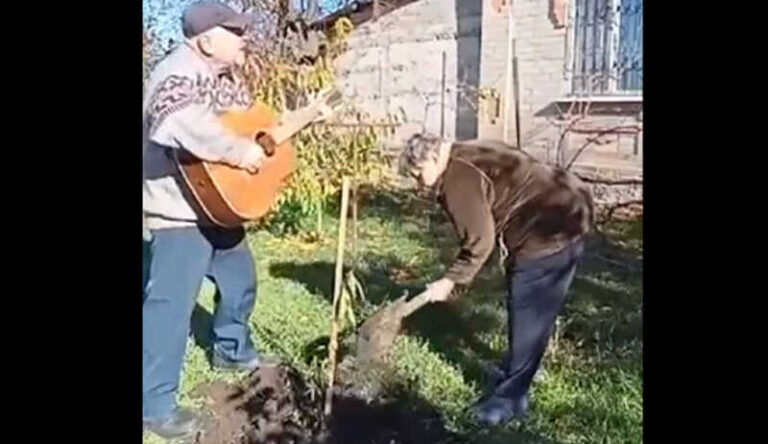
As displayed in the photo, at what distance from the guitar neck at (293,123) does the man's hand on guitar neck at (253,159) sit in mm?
45

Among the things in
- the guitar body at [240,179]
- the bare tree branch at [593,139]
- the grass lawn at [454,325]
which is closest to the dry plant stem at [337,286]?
the grass lawn at [454,325]

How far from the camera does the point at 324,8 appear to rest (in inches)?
96.8

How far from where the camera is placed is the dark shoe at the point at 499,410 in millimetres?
2346

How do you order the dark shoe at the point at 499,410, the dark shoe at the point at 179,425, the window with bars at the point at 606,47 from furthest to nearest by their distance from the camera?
the dark shoe at the point at 179,425
the dark shoe at the point at 499,410
the window with bars at the point at 606,47

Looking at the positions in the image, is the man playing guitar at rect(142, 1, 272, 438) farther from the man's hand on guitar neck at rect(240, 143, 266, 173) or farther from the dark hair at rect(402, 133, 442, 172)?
the dark hair at rect(402, 133, 442, 172)

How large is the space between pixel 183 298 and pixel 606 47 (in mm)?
1081

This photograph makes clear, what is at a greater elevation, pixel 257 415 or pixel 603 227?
pixel 603 227

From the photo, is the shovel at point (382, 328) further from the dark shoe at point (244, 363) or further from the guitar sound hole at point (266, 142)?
the guitar sound hole at point (266, 142)

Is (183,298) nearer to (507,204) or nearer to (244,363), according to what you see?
(244,363)

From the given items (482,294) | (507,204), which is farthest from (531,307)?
(507,204)

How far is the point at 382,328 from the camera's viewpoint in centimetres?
243
